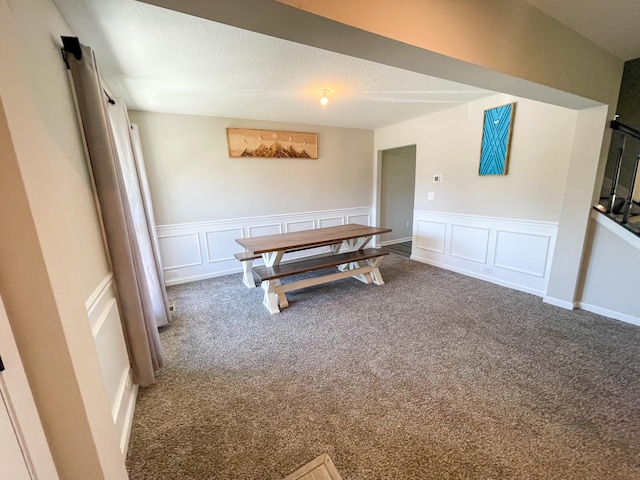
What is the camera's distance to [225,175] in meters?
3.72

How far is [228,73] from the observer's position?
2.21 metres

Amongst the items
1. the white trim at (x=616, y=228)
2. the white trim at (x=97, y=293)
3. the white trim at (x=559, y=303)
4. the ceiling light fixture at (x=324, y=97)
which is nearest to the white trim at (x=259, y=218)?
the ceiling light fixture at (x=324, y=97)

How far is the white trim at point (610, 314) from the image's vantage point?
2307mm

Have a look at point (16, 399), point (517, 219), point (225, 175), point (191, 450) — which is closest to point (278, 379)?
point (191, 450)

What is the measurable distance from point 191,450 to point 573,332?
10.2ft

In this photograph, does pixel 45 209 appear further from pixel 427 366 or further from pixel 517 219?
pixel 517 219

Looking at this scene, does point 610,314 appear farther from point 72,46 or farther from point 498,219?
point 72,46

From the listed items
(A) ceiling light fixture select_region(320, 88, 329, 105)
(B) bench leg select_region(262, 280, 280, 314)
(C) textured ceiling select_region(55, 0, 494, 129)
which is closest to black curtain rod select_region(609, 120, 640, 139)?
(C) textured ceiling select_region(55, 0, 494, 129)

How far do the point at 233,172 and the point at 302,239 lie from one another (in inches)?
66.0

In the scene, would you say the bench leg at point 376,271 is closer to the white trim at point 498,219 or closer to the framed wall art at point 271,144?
the white trim at point 498,219

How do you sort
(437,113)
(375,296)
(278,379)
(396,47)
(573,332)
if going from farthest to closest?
(437,113) < (375,296) < (573,332) < (278,379) < (396,47)

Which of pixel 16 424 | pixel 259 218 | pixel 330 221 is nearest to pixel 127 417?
pixel 16 424

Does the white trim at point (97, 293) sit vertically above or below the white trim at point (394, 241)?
above

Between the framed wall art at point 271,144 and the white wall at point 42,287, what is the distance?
8.87ft
